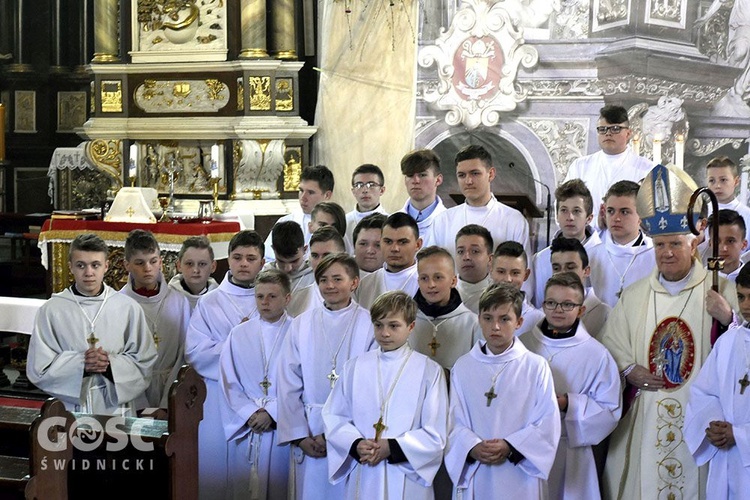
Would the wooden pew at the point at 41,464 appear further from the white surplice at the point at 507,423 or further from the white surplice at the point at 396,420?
the white surplice at the point at 507,423

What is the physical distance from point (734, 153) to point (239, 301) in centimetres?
462

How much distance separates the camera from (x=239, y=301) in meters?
5.44

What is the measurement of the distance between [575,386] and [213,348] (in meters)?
1.83

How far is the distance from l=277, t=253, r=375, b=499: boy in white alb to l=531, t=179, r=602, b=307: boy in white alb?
51.0 inches

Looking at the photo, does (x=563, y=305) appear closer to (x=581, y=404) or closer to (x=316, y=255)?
(x=581, y=404)

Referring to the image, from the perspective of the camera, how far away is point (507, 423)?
14.6 ft

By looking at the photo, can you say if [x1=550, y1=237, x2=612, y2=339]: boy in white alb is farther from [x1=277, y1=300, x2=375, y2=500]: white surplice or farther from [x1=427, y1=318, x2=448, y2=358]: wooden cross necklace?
[x1=277, y1=300, x2=375, y2=500]: white surplice

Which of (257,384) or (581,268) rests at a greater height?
(581,268)

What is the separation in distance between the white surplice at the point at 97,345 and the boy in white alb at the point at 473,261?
1.59 m

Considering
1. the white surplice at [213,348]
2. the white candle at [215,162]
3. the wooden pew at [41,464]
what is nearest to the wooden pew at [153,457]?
the wooden pew at [41,464]

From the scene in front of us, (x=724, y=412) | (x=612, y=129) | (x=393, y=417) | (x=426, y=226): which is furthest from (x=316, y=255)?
(x=612, y=129)

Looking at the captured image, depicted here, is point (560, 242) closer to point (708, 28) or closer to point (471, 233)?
point (471, 233)

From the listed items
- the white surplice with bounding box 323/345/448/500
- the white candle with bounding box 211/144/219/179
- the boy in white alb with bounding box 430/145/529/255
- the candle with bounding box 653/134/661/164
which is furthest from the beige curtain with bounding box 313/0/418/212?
the white surplice with bounding box 323/345/448/500

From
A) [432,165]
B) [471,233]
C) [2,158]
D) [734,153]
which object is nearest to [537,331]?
[471,233]
